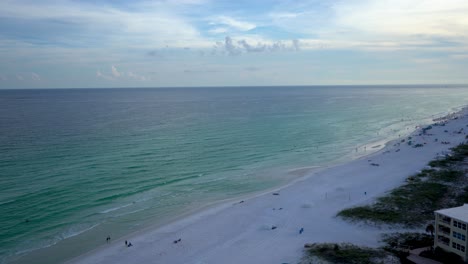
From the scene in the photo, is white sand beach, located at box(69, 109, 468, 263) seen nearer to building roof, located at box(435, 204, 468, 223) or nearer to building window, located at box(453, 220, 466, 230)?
building roof, located at box(435, 204, 468, 223)

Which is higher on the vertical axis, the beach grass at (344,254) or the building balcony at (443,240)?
the building balcony at (443,240)

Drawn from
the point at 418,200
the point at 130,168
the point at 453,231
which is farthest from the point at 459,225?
the point at 130,168

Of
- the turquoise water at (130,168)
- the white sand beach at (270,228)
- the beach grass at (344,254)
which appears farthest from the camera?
the turquoise water at (130,168)

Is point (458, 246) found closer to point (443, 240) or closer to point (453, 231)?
point (453, 231)

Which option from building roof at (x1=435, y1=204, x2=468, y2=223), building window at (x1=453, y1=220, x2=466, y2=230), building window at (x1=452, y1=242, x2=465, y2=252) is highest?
building roof at (x1=435, y1=204, x2=468, y2=223)

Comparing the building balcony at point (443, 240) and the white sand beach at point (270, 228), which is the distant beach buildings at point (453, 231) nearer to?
the building balcony at point (443, 240)

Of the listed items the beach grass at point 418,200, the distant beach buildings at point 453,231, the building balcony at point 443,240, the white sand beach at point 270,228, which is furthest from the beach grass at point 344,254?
the beach grass at point 418,200

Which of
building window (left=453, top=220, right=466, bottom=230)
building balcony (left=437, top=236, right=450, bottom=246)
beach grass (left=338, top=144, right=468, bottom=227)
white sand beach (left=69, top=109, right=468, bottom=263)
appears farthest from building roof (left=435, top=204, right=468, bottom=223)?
beach grass (left=338, top=144, right=468, bottom=227)
